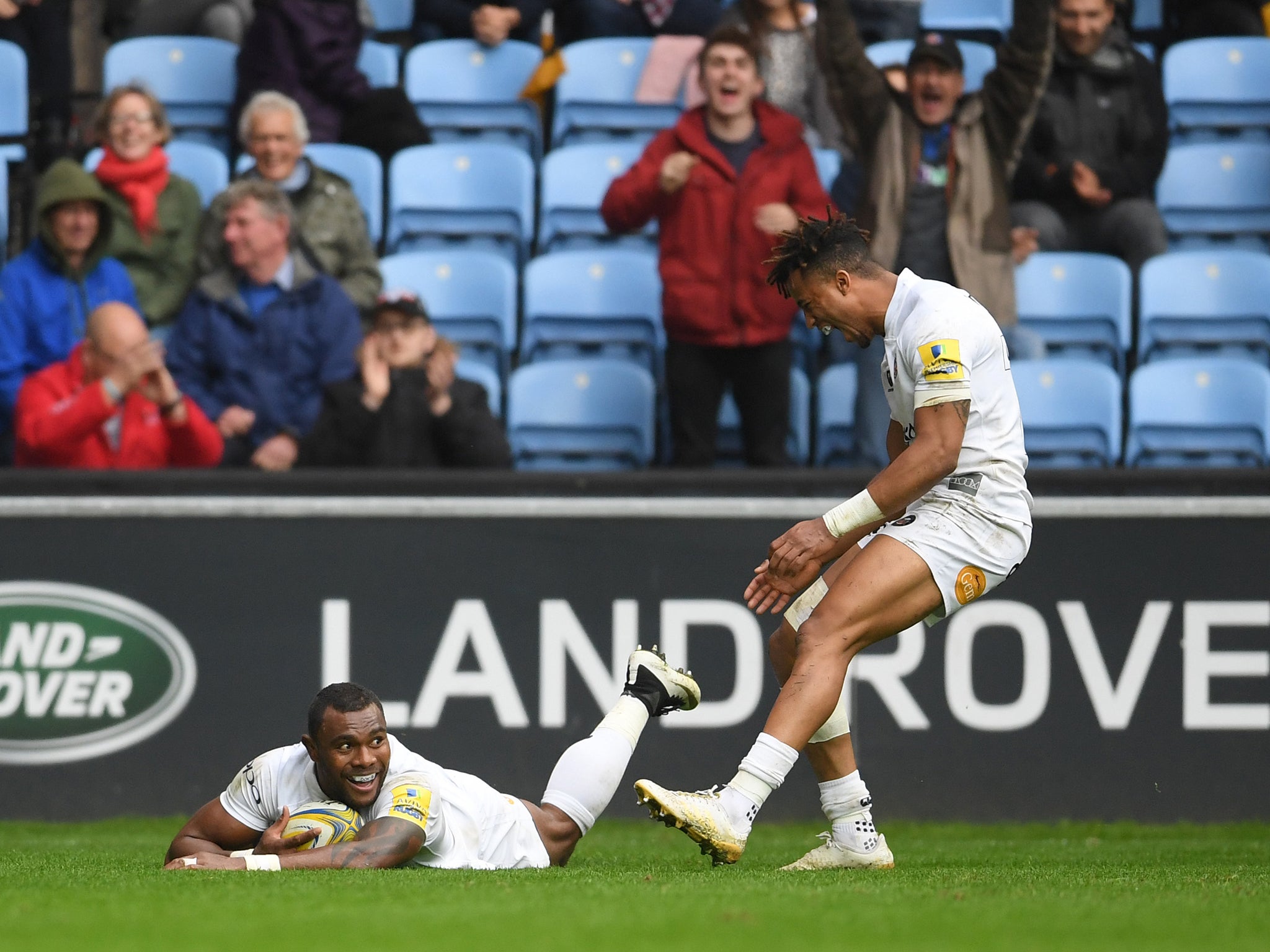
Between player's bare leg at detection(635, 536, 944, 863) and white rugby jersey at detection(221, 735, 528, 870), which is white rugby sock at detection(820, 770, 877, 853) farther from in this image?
white rugby jersey at detection(221, 735, 528, 870)

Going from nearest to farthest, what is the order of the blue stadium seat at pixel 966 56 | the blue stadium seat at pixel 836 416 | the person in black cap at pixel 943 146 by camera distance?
the person in black cap at pixel 943 146 < the blue stadium seat at pixel 836 416 < the blue stadium seat at pixel 966 56

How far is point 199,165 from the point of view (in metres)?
9.45

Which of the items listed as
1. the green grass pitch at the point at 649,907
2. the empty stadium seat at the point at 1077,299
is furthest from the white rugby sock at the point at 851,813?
the empty stadium seat at the point at 1077,299

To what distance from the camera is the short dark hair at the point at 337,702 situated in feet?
16.9

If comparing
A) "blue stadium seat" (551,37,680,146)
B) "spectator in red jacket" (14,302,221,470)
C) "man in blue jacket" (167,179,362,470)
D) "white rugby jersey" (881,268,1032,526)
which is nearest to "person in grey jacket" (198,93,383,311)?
"man in blue jacket" (167,179,362,470)

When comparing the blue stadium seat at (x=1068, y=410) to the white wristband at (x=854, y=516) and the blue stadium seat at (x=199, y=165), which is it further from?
the blue stadium seat at (x=199, y=165)

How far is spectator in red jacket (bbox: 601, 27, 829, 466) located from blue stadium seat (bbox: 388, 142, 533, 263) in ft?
3.98

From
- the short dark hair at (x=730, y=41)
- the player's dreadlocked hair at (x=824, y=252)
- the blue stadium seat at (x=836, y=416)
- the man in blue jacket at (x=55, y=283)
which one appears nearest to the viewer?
the player's dreadlocked hair at (x=824, y=252)

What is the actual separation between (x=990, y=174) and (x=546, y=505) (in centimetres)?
280

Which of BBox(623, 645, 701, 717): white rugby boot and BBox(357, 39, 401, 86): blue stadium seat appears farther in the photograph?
BBox(357, 39, 401, 86): blue stadium seat

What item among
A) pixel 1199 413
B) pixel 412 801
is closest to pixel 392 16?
pixel 1199 413

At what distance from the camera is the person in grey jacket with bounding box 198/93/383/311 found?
877 cm

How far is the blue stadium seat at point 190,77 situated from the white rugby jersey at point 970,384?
5911 mm

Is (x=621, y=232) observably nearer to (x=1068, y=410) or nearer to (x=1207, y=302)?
(x=1068, y=410)
